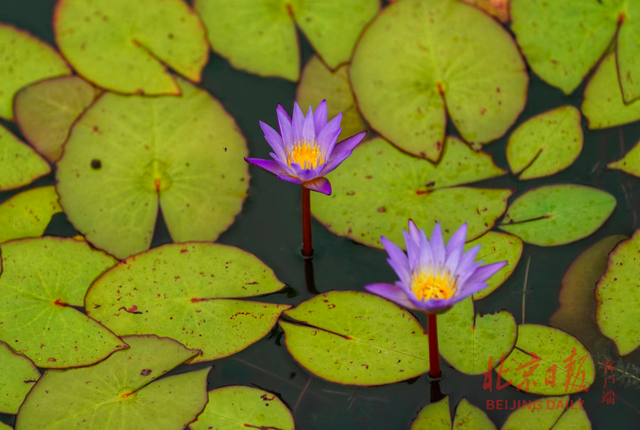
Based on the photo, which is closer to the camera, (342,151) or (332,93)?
(342,151)

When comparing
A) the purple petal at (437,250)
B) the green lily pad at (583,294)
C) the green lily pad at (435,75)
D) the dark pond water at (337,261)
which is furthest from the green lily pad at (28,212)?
the green lily pad at (583,294)

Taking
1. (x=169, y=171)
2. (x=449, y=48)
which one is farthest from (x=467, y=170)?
(x=169, y=171)

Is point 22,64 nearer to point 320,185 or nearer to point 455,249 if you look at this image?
point 320,185

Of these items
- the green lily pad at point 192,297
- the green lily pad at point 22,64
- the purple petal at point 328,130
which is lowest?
the green lily pad at point 192,297

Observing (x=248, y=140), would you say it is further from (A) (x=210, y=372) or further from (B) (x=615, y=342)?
(B) (x=615, y=342)

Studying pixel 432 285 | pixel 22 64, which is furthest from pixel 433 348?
pixel 22 64

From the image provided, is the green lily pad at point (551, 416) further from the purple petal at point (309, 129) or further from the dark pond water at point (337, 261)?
the purple petal at point (309, 129)
